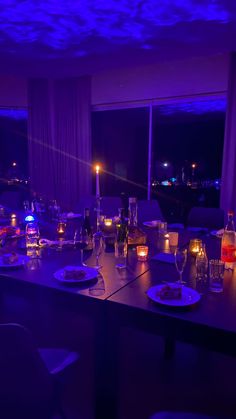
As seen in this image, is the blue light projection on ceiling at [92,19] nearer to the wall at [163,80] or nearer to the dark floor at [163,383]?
the wall at [163,80]

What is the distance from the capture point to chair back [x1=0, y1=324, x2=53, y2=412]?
0.89 metres

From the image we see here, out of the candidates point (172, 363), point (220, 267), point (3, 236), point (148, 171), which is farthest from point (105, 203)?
point (220, 267)

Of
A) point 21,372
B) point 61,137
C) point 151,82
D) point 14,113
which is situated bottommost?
point 21,372

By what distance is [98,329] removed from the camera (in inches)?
50.0

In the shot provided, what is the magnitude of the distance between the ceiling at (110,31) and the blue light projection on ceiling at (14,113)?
50.8 inches

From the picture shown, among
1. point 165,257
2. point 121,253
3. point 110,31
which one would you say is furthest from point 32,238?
point 110,31

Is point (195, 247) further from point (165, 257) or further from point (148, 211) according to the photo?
point (148, 211)

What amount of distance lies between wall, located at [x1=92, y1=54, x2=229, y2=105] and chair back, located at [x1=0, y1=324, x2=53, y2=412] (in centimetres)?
422

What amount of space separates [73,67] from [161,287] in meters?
4.12

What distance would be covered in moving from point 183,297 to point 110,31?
3128 mm

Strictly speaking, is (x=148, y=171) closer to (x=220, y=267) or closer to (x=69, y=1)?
(x=69, y=1)

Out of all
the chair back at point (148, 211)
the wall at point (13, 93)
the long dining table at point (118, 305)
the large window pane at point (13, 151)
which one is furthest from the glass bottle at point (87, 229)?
the wall at point (13, 93)

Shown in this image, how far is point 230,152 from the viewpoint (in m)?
4.13

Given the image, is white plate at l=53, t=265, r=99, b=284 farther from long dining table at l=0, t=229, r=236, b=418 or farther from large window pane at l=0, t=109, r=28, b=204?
large window pane at l=0, t=109, r=28, b=204
